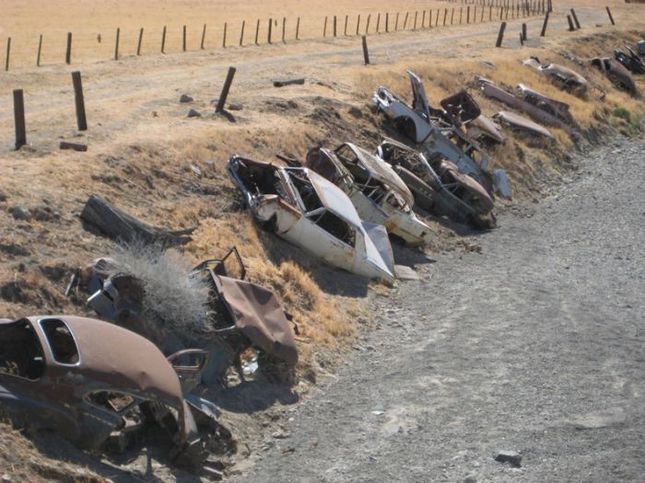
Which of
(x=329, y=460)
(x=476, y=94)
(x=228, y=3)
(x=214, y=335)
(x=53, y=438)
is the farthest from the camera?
(x=228, y=3)

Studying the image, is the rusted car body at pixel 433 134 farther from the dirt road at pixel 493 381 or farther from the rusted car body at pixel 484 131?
the dirt road at pixel 493 381

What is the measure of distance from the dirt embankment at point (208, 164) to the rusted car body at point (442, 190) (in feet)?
2.00

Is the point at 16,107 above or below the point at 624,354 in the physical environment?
above

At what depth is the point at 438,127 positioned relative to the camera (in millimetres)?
31406

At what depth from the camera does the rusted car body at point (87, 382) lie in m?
11.7

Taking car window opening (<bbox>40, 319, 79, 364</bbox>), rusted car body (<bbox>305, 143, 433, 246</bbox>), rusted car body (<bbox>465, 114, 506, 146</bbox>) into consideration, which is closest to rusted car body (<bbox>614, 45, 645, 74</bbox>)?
rusted car body (<bbox>465, 114, 506, 146</bbox>)

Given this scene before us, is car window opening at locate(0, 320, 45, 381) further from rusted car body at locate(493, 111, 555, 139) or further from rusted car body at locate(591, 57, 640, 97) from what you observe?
rusted car body at locate(591, 57, 640, 97)

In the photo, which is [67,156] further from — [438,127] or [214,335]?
[438,127]

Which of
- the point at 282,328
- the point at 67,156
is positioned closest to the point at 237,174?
the point at 67,156

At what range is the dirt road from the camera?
572 inches

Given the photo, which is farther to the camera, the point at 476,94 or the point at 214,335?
the point at 476,94

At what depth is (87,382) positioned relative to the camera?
11.8 meters

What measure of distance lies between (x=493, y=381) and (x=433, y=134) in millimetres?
14076

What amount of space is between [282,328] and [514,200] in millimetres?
16135
